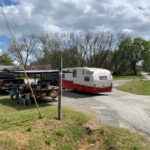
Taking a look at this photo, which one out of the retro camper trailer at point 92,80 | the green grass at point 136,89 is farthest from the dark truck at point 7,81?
the green grass at point 136,89

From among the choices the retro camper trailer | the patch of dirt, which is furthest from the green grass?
the patch of dirt

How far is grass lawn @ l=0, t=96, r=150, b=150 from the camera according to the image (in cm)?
424

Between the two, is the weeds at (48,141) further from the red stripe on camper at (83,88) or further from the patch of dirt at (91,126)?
the red stripe on camper at (83,88)

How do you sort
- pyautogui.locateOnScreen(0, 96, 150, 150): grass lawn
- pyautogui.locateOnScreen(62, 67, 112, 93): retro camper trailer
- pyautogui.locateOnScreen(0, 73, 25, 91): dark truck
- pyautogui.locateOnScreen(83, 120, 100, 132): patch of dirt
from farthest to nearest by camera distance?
pyautogui.locateOnScreen(62, 67, 112, 93): retro camper trailer → pyautogui.locateOnScreen(0, 73, 25, 91): dark truck → pyautogui.locateOnScreen(83, 120, 100, 132): patch of dirt → pyautogui.locateOnScreen(0, 96, 150, 150): grass lawn

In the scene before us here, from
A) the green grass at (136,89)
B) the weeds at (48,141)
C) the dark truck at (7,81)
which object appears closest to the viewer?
the weeds at (48,141)

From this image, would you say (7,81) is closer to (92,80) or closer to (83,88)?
(83,88)

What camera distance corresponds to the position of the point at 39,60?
47062 millimetres

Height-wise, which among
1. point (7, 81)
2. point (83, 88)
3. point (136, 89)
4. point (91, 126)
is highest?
point (7, 81)

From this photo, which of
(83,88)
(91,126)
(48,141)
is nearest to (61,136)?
(48,141)

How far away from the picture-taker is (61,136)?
16.1ft

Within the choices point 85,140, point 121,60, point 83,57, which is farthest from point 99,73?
point 121,60

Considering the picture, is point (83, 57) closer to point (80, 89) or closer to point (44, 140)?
point (80, 89)

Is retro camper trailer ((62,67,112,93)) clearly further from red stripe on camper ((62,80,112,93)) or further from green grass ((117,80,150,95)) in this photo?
green grass ((117,80,150,95))

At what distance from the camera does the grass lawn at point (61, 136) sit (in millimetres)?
4242
